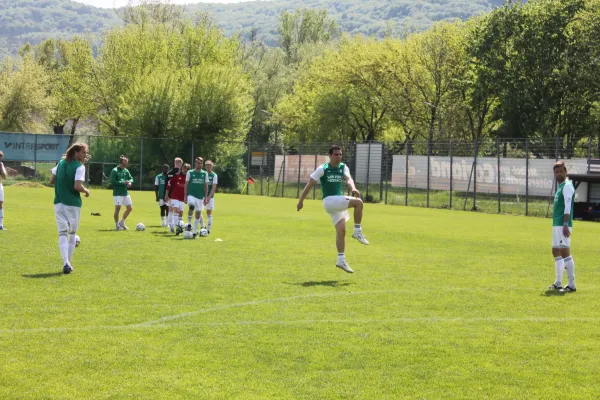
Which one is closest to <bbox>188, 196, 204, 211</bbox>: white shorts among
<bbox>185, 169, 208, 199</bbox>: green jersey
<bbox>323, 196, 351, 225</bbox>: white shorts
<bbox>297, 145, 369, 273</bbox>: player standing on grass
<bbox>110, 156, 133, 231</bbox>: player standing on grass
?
<bbox>185, 169, 208, 199</bbox>: green jersey

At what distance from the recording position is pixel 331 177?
14.2m

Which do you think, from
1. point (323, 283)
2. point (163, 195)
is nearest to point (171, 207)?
point (163, 195)

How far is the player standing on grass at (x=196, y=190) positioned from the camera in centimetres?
2187

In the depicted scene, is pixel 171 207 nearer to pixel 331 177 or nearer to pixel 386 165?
pixel 331 177

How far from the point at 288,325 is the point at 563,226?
18.3 feet

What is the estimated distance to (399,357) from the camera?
8320 millimetres

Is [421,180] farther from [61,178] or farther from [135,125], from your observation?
[61,178]

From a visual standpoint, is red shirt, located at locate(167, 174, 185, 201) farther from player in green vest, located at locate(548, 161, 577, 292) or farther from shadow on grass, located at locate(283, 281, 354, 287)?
player in green vest, located at locate(548, 161, 577, 292)

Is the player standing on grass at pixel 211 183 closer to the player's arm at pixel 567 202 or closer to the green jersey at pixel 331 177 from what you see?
the green jersey at pixel 331 177

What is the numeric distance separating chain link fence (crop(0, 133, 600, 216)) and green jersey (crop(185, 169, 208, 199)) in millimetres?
20742

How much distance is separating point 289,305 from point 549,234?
58.6ft

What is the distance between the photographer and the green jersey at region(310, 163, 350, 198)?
14180 mm

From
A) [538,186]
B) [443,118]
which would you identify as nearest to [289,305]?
[538,186]

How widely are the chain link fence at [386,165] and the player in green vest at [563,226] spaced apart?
80.5 ft
